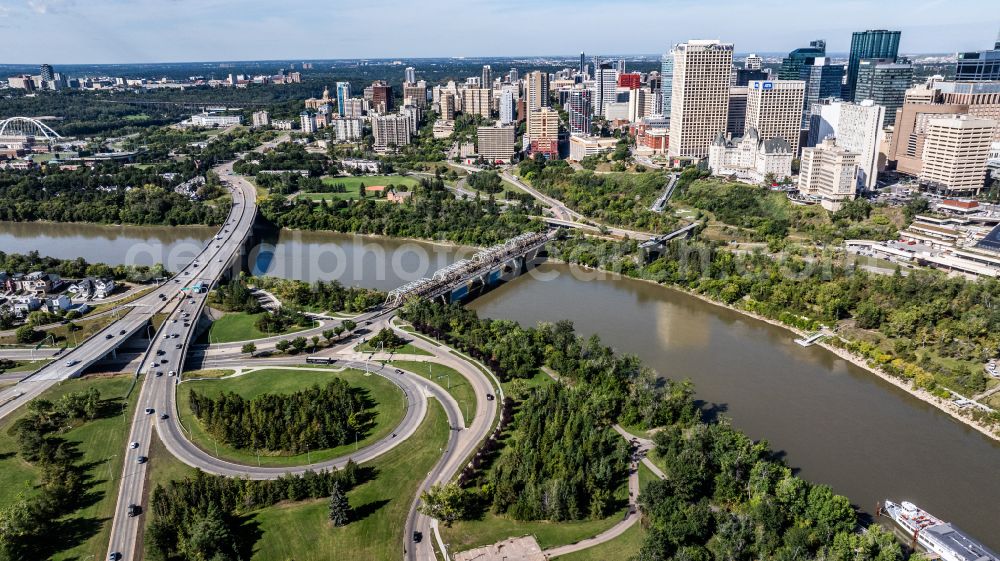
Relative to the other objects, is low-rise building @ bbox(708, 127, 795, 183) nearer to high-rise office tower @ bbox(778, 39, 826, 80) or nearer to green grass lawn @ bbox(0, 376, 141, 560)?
high-rise office tower @ bbox(778, 39, 826, 80)

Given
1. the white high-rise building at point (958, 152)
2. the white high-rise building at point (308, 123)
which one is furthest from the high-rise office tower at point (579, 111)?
the white high-rise building at point (958, 152)

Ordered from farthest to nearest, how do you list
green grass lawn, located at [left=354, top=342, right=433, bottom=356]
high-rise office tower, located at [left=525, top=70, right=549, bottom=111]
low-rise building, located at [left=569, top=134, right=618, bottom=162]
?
1. high-rise office tower, located at [left=525, top=70, right=549, bottom=111]
2. low-rise building, located at [left=569, top=134, right=618, bottom=162]
3. green grass lawn, located at [left=354, top=342, right=433, bottom=356]

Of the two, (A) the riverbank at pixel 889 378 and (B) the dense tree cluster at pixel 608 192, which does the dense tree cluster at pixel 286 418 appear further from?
(B) the dense tree cluster at pixel 608 192

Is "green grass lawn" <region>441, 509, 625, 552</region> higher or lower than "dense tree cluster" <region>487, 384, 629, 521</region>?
lower

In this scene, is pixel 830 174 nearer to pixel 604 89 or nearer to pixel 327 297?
pixel 327 297


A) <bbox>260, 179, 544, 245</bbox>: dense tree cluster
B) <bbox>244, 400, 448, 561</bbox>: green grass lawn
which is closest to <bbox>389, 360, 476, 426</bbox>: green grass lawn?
<bbox>244, 400, 448, 561</bbox>: green grass lawn

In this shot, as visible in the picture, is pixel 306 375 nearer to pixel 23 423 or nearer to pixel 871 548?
pixel 23 423

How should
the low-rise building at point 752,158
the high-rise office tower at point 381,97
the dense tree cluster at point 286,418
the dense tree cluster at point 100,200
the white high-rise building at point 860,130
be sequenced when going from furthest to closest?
the high-rise office tower at point 381,97, the low-rise building at point 752,158, the dense tree cluster at point 100,200, the white high-rise building at point 860,130, the dense tree cluster at point 286,418
